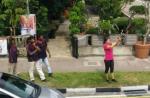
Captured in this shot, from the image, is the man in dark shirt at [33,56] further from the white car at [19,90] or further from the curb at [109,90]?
the white car at [19,90]

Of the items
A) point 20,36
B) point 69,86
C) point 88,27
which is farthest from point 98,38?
point 69,86

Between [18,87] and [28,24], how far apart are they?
11.2 meters

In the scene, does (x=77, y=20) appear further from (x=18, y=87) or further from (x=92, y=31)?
(x=18, y=87)

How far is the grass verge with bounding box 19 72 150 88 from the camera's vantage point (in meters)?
16.5

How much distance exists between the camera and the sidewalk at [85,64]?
18.8 meters

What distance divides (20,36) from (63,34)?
535 centimetres

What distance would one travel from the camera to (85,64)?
64.5 feet

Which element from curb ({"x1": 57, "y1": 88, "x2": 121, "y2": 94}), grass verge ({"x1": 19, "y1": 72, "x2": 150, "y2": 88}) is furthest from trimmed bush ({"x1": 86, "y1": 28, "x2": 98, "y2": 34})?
curb ({"x1": 57, "y1": 88, "x2": 121, "y2": 94})

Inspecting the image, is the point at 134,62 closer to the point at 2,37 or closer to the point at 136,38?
the point at 136,38

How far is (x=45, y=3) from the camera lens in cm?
2652

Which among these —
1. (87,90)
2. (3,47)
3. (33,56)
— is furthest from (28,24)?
(87,90)

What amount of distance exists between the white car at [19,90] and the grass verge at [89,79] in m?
5.49

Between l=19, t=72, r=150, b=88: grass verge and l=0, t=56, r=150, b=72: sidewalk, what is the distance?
0.95 meters

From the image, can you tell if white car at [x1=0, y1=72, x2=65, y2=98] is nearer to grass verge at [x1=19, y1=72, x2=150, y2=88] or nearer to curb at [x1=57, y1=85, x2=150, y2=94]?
curb at [x1=57, y1=85, x2=150, y2=94]
